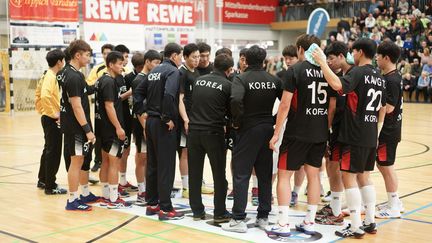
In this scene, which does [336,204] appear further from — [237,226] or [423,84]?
[423,84]

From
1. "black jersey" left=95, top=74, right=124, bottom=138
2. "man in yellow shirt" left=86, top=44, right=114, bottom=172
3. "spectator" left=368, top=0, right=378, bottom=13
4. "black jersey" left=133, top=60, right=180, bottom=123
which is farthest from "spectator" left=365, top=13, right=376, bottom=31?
"black jersey" left=133, top=60, right=180, bottom=123

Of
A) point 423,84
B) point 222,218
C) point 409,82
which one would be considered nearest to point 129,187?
point 222,218

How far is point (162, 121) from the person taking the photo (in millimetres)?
6121

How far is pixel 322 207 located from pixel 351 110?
1761 mm

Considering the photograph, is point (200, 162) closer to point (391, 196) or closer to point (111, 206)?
point (111, 206)

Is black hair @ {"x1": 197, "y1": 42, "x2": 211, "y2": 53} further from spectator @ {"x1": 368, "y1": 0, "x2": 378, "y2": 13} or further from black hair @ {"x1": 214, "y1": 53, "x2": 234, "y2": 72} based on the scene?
spectator @ {"x1": 368, "y1": 0, "x2": 378, "y2": 13}

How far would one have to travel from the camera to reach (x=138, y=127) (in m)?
7.39

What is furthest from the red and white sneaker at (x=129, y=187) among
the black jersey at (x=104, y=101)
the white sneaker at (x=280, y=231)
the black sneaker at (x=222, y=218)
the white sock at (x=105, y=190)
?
the white sneaker at (x=280, y=231)

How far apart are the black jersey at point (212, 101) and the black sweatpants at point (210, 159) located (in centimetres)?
10

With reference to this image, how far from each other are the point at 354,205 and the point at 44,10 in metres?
16.3

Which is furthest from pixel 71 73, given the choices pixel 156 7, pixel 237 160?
pixel 156 7

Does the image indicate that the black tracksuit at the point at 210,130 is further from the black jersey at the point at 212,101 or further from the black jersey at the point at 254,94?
the black jersey at the point at 254,94

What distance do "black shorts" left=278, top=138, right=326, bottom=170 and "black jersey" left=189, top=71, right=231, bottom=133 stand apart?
2.63ft

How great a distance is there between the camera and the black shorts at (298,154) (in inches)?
213
